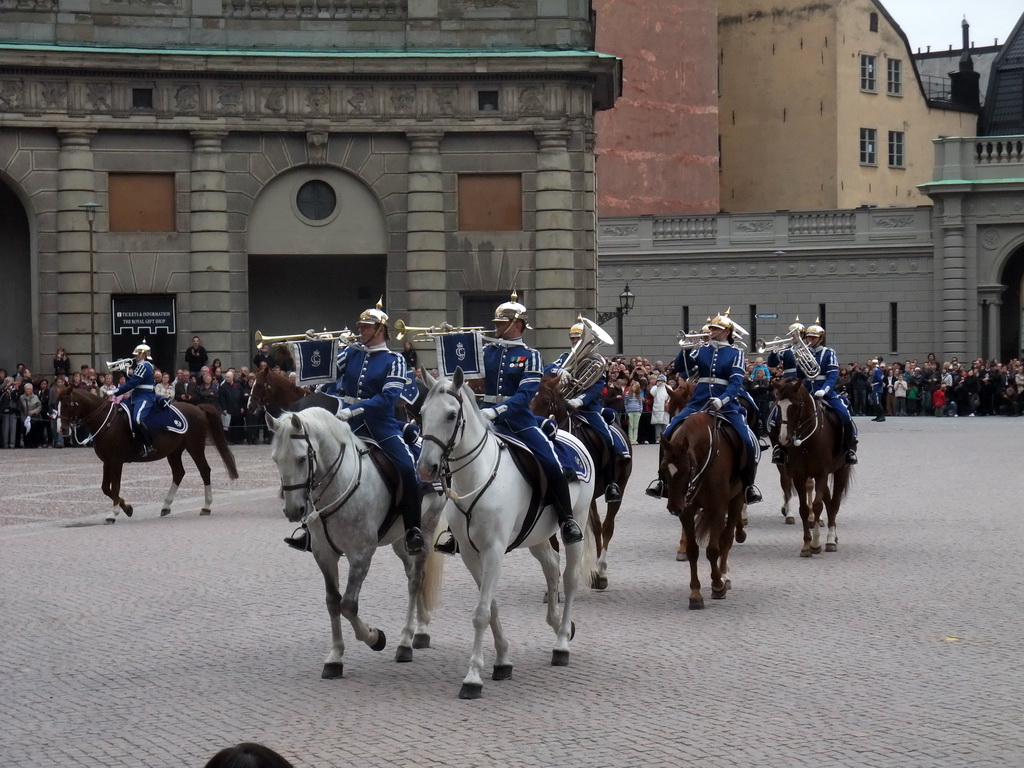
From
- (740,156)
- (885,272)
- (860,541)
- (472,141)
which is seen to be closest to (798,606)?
(860,541)

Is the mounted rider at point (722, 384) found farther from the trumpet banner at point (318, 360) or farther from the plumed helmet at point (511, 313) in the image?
the trumpet banner at point (318, 360)

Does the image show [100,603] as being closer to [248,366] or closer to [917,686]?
[917,686]

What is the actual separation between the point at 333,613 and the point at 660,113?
5857 centimetres

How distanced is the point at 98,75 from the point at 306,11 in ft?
17.8

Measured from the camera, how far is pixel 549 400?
14.4 metres

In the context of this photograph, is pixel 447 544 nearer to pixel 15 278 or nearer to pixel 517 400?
pixel 517 400

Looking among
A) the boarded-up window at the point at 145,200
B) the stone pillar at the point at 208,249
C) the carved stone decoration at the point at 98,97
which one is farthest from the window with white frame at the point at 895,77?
the carved stone decoration at the point at 98,97

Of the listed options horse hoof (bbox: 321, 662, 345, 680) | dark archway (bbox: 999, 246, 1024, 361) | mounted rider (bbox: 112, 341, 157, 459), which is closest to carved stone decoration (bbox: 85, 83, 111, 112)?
mounted rider (bbox: 112, 341, 157, 459)

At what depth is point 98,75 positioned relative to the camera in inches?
1569

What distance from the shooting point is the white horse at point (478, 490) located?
10719mm

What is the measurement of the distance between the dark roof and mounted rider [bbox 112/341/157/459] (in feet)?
205

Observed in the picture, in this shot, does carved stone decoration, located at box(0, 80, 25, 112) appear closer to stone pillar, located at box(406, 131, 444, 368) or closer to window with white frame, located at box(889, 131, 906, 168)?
stone pillar, located at box(406, 131, 444, 368)

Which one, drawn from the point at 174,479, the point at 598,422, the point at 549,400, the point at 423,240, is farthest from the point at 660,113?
the point at 549,400

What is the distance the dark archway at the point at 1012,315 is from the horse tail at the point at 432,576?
2215 inches
